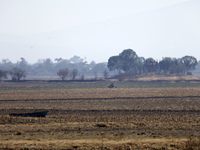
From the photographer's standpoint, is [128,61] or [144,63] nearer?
[144,63]

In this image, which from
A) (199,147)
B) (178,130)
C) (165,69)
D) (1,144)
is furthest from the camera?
(165,69)

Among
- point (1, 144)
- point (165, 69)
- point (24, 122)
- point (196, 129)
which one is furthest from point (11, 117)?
point (165, 69)

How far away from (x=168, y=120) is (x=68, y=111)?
11966mm

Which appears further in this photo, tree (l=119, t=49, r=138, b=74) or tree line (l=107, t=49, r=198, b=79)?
tree (l=119, t=49, r=138, b=74)

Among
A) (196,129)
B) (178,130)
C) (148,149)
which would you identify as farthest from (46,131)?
(196,129)

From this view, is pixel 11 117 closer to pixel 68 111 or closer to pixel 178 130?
pixel 68 111

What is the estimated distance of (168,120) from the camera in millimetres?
23922

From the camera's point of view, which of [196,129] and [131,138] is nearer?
[131,138]

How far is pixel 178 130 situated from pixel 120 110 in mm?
11561

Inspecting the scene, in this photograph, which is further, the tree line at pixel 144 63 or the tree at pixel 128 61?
the tree at pixel 128 61

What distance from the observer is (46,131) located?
20.6 m

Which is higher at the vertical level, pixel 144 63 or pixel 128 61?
pixel 128 61

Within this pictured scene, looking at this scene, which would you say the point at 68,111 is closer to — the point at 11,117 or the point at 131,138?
the point at 11,117

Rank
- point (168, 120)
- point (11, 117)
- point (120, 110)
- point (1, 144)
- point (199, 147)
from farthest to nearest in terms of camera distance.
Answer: point (120, 110) → point (11, 117) → point (168, 120) → point (1, 144) → point (199, 147)
